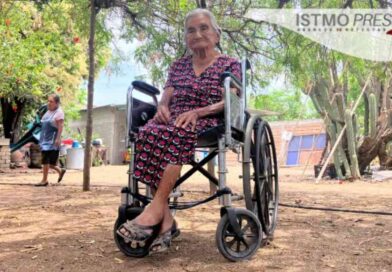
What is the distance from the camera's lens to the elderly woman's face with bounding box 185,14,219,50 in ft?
7.88

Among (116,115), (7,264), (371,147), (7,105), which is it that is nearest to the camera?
(7,264)

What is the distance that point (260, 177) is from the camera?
7.73 feet

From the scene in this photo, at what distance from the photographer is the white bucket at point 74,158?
1188cm

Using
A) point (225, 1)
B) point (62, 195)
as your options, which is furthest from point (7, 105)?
point (225, 1)

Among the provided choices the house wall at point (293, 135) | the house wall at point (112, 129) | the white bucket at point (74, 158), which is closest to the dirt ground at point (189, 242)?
the white bucket at point (74, 158)

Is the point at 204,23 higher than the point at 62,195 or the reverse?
higher

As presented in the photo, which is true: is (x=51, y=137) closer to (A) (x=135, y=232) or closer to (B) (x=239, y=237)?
(A) (x=135, y=232)

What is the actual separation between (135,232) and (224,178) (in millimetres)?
487

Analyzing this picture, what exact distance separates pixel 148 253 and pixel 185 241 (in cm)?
45

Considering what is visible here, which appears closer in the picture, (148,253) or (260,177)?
(148,253)

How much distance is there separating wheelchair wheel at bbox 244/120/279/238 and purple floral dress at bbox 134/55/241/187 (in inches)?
11.2

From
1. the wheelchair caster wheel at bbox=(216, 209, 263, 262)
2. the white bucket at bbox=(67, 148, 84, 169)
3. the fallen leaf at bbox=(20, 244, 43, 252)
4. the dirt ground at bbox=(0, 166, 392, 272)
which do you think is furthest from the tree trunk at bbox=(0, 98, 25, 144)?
the wheelchair caster wheel at bbox=(216, 209, 263, 262)

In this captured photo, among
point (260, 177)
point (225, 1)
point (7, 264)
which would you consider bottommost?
point (7, 264)

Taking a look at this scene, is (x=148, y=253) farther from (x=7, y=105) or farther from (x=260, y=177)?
(x=7, y=105)
